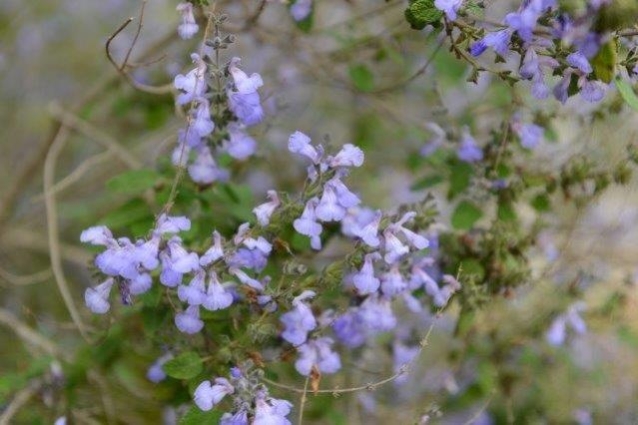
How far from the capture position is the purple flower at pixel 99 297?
5.19ft

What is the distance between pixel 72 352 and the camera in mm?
2207

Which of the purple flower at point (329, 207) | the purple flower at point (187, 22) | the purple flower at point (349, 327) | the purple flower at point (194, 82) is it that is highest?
the purple flower at point (187, 22)

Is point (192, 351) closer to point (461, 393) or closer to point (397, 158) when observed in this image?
point (461, 393)

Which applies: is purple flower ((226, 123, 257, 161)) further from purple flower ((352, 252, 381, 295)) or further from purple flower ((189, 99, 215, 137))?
purple flower ((352, 252, 381, 295))

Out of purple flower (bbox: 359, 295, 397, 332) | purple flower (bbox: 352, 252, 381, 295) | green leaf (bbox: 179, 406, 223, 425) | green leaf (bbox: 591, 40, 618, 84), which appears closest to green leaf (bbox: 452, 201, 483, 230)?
purple flower (bbox: 359, 295, 397, 332)

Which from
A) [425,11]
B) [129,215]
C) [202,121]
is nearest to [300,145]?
[202,121]

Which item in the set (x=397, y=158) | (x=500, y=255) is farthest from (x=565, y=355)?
(x=397, y=158)

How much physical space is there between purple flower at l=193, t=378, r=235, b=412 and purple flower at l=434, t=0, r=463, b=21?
716mm

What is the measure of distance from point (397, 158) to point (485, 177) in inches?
46.7

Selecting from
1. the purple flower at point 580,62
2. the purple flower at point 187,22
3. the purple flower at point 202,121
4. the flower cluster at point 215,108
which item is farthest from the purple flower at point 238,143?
the purple flower at point 580,62

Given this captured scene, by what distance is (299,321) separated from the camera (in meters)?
1.65

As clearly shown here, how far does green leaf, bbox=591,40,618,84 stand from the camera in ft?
4.52

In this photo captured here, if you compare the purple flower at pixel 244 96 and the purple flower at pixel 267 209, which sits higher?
the purple flower at pixel 244 96

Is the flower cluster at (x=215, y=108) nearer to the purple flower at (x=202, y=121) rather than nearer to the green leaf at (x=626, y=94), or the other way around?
the purple flower at (x=202, y=121)
